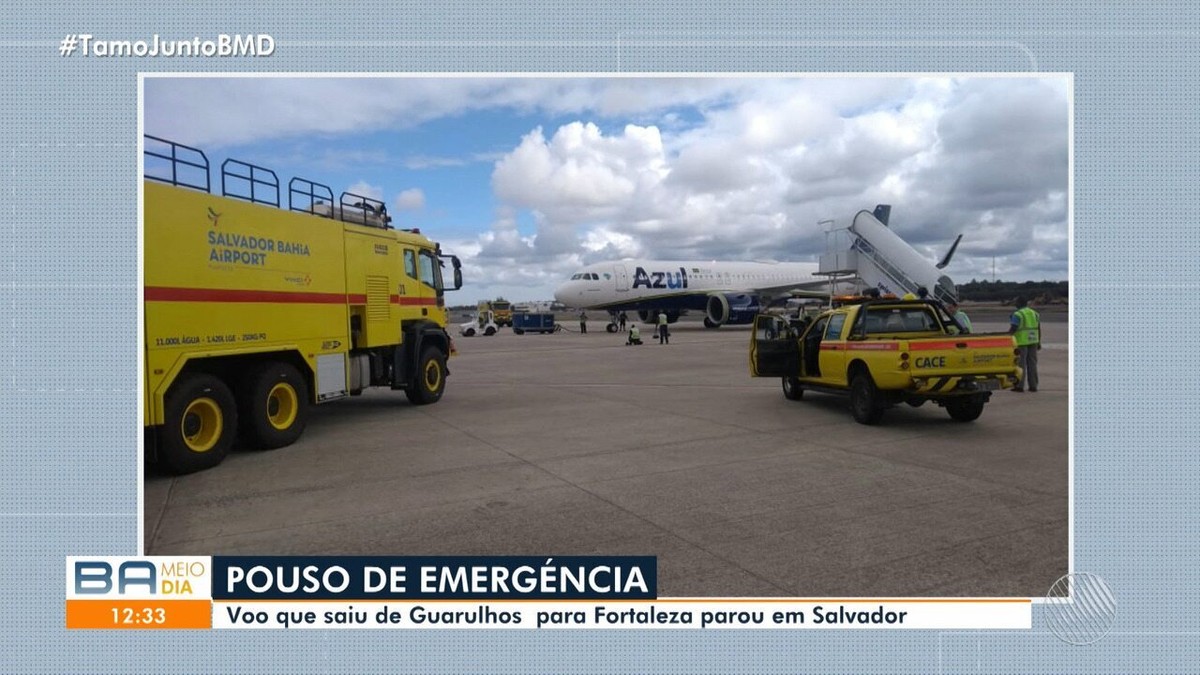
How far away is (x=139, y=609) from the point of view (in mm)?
3838

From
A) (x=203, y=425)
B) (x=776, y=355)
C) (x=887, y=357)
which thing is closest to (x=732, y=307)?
(x=776, y=355)

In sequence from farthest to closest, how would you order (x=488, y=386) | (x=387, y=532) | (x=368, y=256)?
(x=488, y=386)
(x=368, y=256)
(x=387, y=532)

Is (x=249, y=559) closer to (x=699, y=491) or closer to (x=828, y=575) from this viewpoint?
(x=828, y=575)

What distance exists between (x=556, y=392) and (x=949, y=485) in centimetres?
881

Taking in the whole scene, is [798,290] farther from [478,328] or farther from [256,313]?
[256,313]

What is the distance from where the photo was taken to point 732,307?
3956 centimetres

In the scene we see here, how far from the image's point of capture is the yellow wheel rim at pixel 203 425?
7707mm

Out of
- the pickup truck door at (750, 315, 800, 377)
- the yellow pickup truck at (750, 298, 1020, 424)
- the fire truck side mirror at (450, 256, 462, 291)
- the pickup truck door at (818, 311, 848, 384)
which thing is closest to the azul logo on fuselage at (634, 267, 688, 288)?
the fire truck side mirror at (450, 256, 462, 291)

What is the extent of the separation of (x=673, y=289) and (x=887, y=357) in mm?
30090

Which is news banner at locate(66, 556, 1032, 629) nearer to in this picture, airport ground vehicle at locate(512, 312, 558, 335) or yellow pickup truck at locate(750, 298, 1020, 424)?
yellow pickup truck at locate(750, 298, 1020, 424)

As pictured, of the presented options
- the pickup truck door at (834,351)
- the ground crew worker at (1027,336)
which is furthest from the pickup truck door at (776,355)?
the ground crew worker at (1027,336)

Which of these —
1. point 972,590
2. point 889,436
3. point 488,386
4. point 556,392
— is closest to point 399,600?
point 972,590

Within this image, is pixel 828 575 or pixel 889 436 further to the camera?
pixel 889 436

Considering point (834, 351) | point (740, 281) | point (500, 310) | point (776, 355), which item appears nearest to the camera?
point (834, 351)
